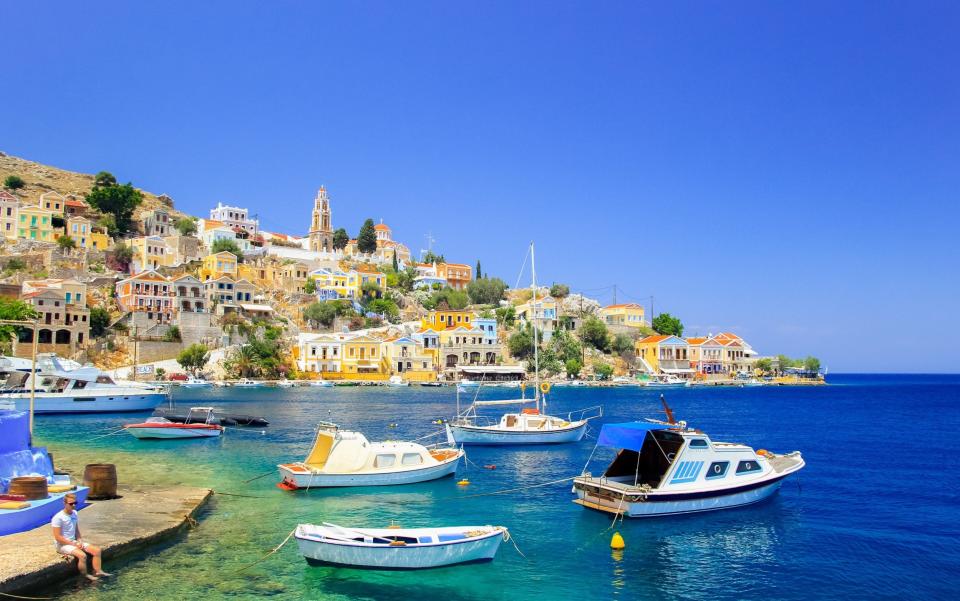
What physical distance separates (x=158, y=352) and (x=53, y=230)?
3103 centimetres

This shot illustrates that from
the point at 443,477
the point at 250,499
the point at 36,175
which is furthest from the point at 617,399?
the point at 36,175

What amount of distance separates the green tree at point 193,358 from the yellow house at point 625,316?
72.7 metres

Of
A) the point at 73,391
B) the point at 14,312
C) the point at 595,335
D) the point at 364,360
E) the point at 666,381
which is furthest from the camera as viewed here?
the point at 595,335

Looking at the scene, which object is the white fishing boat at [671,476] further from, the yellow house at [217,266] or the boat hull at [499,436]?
the yellow house at [217,266]

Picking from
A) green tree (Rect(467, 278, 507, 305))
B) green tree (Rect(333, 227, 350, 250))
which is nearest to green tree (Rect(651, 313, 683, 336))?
green tree (Rect(467, 278, 507, 305))

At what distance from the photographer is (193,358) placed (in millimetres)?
86688

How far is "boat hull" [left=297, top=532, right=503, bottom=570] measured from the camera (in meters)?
15.2

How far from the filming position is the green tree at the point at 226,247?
113062mm

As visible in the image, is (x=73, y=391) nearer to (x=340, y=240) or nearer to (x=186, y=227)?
(x=186, y=227)

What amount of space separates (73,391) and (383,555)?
44442 millimetres

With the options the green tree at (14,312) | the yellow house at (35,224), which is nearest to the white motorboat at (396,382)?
the green tree at (14,312)

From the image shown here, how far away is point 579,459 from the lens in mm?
33312

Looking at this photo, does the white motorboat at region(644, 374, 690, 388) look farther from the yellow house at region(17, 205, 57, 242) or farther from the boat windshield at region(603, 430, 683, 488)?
the yellow house at region(17, 205, 57, 242)

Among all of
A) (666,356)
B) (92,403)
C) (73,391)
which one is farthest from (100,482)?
(666,356)
